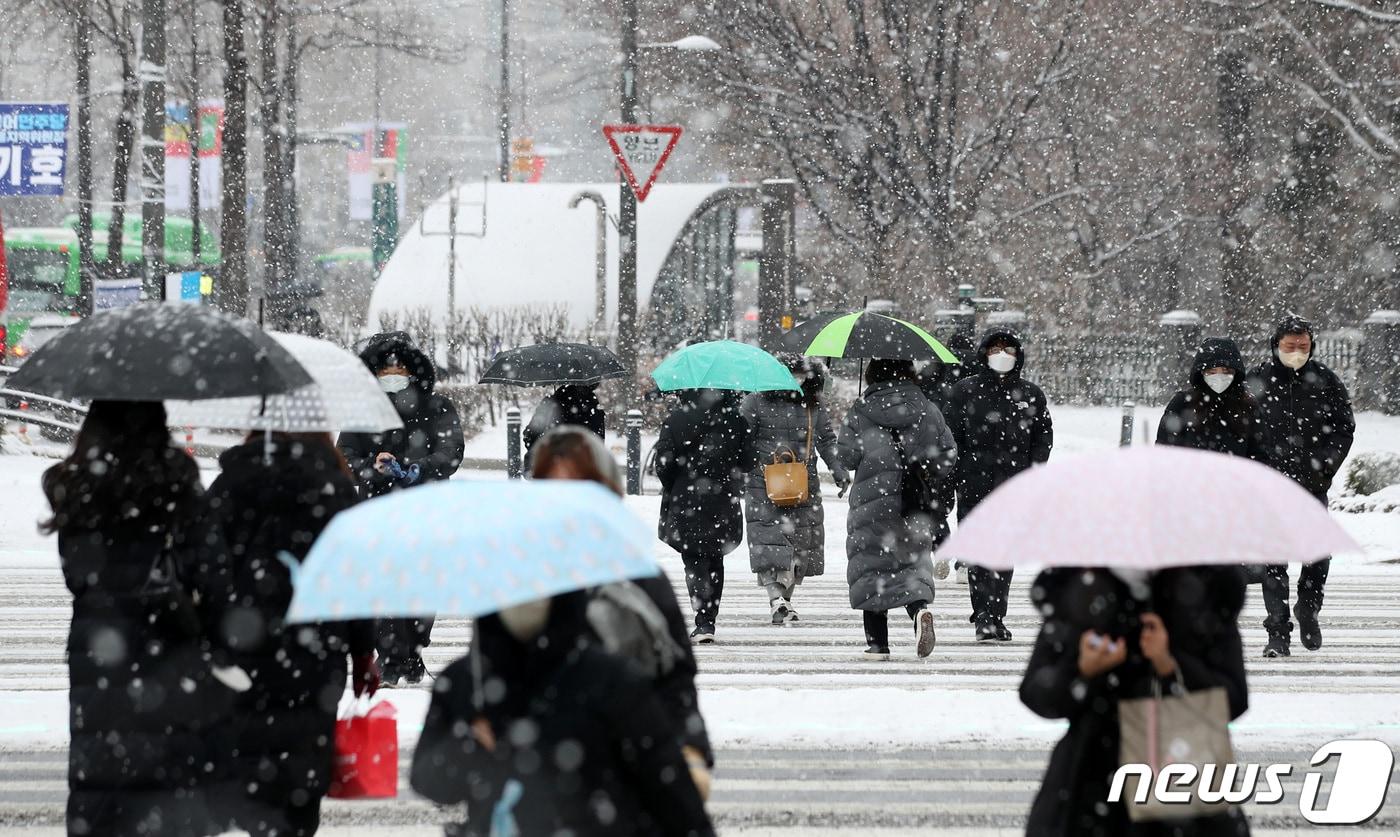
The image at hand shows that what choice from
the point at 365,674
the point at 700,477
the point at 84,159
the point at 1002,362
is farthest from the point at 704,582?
the point at 84,159

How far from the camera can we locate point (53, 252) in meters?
39.4

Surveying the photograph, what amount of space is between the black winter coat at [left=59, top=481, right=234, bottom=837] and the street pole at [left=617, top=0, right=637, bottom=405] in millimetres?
17450

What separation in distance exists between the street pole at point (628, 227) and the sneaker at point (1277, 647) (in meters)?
12.2

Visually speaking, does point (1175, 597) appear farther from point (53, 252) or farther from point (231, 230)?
point (53, 252)

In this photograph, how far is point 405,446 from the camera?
30.9 feet

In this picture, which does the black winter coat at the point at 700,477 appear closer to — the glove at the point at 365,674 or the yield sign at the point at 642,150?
the glove at the point at 365,674

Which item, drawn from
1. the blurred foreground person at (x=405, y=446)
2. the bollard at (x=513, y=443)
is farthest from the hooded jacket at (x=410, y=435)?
the bollard at (x=513, y=443)

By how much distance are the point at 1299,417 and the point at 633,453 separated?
10.1 metres

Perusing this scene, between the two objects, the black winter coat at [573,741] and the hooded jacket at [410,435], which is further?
the hooded jacket at [410,435]

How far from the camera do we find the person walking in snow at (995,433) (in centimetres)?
1102

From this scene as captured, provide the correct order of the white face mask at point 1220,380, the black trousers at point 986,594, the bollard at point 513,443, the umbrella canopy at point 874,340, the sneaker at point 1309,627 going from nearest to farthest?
→ the white face mask at point 1220,380
the umbrella canopy at point 874,340
the sneaker at point 1309,627
the black trousers at point 986,594
the bollard at point 513,443

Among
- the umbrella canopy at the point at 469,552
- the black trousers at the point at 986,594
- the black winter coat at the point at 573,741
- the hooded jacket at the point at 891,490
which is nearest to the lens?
the umbrella canopy at the point at 469,552

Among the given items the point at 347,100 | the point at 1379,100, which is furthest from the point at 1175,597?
the point at 347,100

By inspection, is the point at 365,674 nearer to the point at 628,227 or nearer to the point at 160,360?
the point at 160,360
